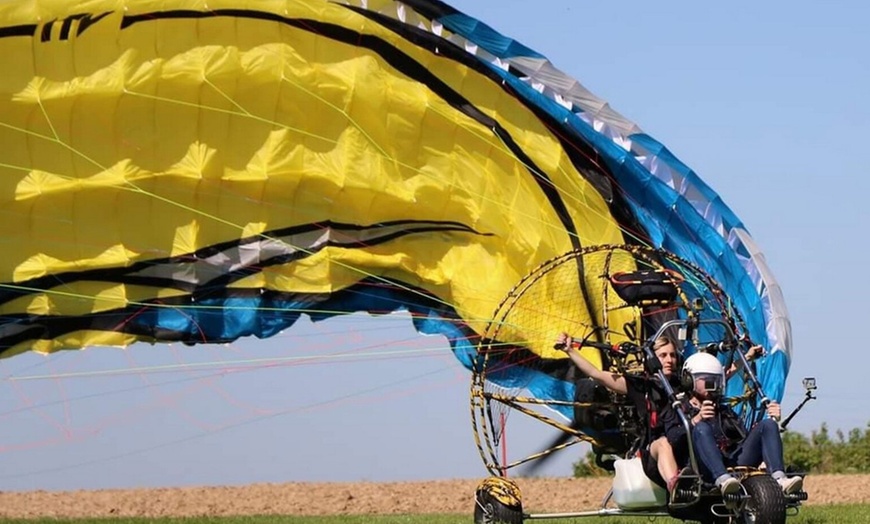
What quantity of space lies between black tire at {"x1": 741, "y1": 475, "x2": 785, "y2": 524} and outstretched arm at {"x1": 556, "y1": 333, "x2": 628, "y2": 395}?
112 centimetres

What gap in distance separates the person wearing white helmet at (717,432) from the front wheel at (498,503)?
3.97ft

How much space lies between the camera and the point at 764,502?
654 cm

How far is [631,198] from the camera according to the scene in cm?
975

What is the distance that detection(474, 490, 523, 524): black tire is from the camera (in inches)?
317

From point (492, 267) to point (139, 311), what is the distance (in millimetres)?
2229

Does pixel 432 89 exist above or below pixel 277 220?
above

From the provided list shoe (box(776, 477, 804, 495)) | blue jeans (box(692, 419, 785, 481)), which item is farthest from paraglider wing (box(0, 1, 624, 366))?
shoe (box(776, 477, 804, 495))

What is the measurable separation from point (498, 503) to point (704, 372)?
155cm

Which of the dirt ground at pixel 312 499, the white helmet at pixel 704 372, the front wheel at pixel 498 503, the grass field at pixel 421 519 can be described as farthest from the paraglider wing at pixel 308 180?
the white helmet at pixel 704 372

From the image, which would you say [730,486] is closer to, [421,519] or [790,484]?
[790,484]


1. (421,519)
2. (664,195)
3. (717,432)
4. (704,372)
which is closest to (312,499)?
(421,519)

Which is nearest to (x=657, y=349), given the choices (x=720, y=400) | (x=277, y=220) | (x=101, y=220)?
(x=720, y=400)

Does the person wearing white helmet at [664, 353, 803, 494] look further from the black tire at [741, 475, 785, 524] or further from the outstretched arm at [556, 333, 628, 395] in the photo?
the outstretched arm at [556, 333, 628, 395]

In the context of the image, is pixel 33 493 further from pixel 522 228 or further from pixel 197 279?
pixel 522 228
